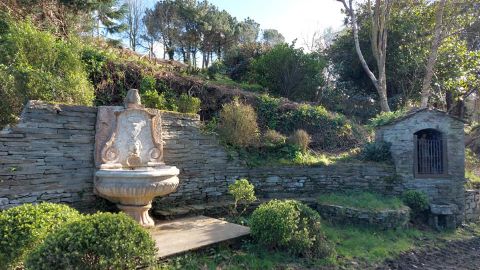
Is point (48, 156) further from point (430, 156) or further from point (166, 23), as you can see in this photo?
point (166, 23)

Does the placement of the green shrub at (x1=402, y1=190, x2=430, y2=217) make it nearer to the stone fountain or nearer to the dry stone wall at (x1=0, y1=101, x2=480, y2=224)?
the dry stone wall at (x1=0, y1=101, x2=480, y2=224)

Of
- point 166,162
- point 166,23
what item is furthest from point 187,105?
point 166,23

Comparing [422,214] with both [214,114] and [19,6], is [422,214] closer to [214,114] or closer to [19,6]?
[214,114]

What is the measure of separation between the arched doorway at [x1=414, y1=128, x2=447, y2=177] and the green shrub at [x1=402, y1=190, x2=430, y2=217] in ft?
2.93

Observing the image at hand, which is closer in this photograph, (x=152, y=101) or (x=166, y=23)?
(x=152, y=101)

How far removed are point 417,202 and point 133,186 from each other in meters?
6.52

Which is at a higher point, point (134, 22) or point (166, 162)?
point (134, 22)

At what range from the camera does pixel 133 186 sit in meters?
4.81

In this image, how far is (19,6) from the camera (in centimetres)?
809

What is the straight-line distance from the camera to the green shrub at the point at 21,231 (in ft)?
11.2

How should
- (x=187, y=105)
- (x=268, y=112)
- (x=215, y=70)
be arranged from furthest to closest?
(x=215, y=70) → (x=268, y=112) → (x=187, y=105)

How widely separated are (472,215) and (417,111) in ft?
10.5

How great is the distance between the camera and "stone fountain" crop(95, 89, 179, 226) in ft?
16.0

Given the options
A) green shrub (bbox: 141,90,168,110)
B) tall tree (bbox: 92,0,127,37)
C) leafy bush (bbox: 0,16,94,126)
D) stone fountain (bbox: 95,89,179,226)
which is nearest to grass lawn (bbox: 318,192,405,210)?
stone fountain (bbox: 95,89,179,226)
